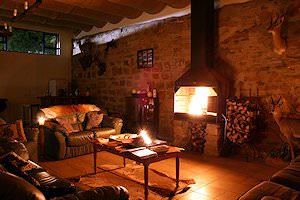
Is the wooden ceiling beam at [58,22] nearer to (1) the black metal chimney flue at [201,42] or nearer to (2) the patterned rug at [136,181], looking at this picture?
(1) the black metal chimney flue at [201,42]

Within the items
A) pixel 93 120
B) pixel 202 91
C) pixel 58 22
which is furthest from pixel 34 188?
pixel 58 22

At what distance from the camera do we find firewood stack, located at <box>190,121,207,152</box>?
488 centimetres

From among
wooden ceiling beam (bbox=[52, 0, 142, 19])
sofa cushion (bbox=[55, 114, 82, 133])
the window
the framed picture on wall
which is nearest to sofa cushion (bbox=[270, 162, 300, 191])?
sofa cushion (bbox=[55, 114, 82, 133])

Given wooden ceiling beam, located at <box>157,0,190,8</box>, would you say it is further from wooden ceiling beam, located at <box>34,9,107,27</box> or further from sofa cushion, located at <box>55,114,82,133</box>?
sofa cushion, located at <box>55,114,82,133</box>

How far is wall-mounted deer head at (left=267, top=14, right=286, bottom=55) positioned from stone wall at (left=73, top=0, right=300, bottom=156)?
4.2 inches

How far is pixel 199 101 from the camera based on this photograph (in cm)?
519

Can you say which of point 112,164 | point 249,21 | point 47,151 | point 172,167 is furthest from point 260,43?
point 47,151

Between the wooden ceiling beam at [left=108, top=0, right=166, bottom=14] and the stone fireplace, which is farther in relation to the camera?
the wooden ceiling beam at [left=108, top=0, right=166, bottom=14]

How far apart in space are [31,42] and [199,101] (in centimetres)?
555

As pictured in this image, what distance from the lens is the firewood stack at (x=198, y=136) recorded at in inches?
192

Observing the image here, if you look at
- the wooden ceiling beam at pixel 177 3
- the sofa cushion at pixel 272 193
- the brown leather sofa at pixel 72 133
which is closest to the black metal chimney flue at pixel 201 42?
the wooden ceiling beam at pixel 177 3

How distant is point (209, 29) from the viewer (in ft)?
15.7

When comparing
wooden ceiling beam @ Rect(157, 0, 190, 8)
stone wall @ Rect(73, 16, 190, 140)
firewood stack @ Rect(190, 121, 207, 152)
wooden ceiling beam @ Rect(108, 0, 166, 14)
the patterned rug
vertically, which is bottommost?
the patterned rug

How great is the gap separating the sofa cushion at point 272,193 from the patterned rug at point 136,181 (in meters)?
1.10
